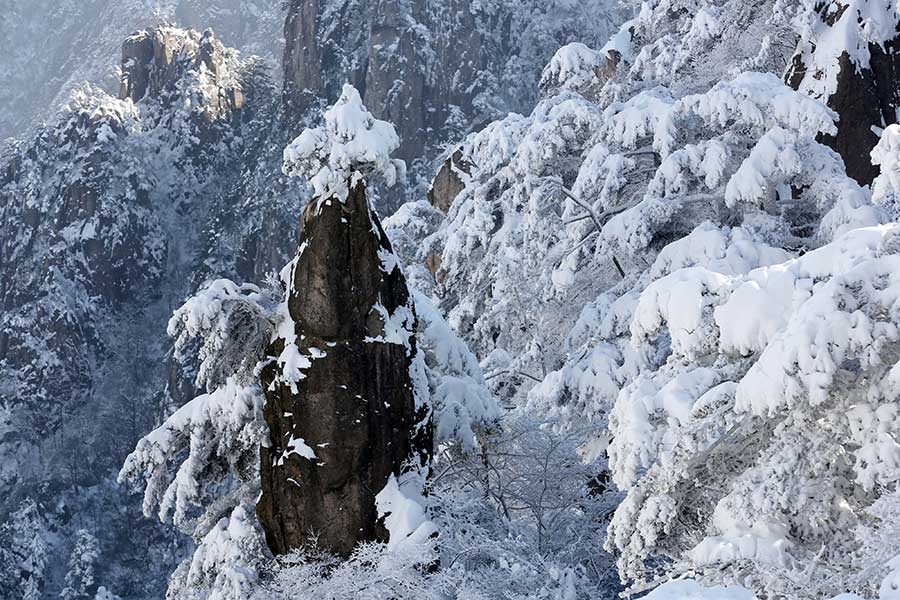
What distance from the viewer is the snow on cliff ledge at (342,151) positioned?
12281 millimetres

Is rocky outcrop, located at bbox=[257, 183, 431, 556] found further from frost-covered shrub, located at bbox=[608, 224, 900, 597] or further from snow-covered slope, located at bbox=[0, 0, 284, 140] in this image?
snow-covered slope, located at bbox=[0, 0, 284, 140]

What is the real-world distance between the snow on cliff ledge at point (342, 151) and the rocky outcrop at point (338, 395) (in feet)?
1.05

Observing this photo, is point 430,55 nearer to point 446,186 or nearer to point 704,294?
point 446,186

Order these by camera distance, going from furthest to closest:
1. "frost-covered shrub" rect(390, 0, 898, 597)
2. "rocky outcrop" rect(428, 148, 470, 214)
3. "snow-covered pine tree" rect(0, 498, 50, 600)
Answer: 1. "snow-covered pine tree" rect(0, 498, 50, 600)
2. "rocky outcrop" rect(428, 148, 470, 214)
3. "frost-covered shrub" rect(390, 0, 898, 597)

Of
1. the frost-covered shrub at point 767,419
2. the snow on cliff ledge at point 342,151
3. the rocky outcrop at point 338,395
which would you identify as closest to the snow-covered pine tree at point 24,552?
the rocky outcrop at point 338,395

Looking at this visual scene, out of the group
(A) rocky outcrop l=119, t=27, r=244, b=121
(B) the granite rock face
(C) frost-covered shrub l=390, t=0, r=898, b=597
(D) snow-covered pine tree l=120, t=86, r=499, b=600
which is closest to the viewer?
(C) frost-covered shrub l=390, t=0, r=898, b=597

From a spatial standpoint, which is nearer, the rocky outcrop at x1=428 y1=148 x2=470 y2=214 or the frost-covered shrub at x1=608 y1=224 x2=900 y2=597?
the frost-covered shrub at x1=608 y1=224 x2=900 y2=597

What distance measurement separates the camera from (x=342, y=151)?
12.3 metres

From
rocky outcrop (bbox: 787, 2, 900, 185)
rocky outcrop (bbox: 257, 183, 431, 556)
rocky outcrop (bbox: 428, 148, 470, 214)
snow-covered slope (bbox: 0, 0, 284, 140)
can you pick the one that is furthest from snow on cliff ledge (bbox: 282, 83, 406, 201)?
snow-covered slope (bbox: 0, 0, 284, 140)

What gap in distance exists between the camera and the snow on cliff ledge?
484 inches

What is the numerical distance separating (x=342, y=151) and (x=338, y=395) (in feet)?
9.37

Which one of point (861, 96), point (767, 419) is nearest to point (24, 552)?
point (861, 96)

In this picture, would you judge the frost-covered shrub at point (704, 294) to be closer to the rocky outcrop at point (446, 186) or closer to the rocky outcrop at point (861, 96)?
the rocky outcrop at point (861, 96)

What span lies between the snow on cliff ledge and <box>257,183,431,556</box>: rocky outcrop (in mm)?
321
